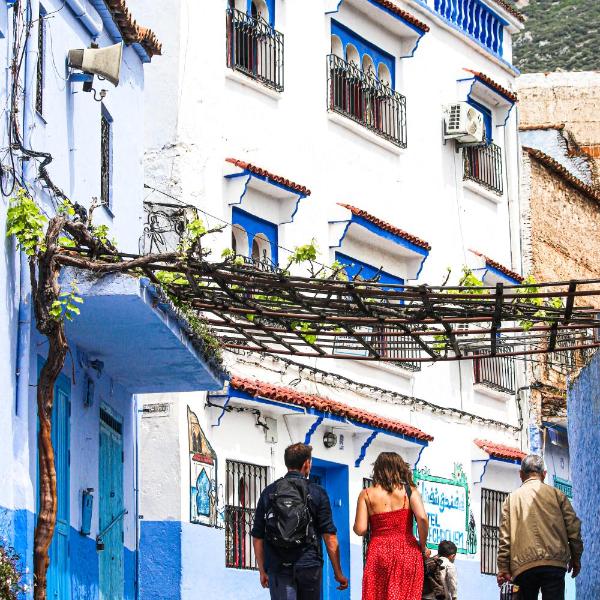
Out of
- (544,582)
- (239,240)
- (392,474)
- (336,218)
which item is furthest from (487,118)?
(392,474)

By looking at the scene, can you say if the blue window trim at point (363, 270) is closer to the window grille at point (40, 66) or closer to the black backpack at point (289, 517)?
Answer: the window grille at point (40, 66)

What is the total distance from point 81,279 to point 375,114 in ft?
40.1

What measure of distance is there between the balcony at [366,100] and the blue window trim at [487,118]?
258 centimetres

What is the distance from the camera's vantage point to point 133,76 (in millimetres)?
16219

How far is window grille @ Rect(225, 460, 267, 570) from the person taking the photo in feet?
62.7

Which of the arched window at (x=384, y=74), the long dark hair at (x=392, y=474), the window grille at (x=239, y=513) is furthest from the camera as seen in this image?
the arched window at (x=384, y=74)

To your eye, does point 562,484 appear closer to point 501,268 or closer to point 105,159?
point 501,268

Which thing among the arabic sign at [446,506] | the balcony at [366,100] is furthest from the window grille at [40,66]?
the arabic sign at [446,506]

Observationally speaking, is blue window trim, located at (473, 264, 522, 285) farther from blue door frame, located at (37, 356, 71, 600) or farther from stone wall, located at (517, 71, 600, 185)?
blue door frame, located at (37, 356, 71, 600)

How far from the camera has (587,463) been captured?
1605cm

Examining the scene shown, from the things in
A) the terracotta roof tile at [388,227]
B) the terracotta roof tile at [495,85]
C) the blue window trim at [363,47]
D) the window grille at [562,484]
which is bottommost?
the window grille at [562,484]

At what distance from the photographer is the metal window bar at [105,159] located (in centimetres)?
1491

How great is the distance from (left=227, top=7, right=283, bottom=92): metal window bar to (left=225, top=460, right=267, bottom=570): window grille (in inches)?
204

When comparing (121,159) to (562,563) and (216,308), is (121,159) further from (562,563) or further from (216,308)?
(562,563)
